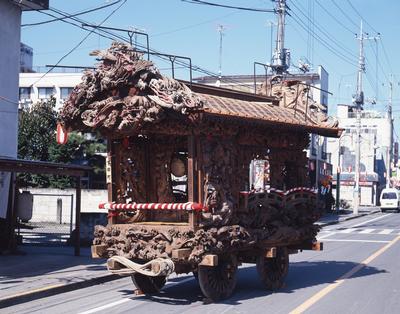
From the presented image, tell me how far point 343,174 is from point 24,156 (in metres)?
54.1

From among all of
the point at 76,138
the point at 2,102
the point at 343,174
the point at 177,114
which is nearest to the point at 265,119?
the point at 177,114

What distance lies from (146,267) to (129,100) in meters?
2.64

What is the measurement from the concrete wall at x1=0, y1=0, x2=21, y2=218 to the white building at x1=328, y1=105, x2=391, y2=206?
5275 centimetres

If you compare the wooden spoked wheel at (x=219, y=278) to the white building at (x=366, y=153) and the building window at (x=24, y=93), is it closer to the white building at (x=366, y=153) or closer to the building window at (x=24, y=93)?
the building window at (x=24, y=93)

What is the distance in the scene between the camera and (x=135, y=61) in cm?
1035

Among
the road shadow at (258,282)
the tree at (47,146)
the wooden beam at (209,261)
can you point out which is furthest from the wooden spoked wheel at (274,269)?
the tree at (47,146)

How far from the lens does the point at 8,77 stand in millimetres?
19094

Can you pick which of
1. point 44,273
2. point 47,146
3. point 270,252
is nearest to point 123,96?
point 270,252

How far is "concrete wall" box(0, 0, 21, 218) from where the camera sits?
1875 centimetres

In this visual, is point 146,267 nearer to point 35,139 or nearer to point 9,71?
point 9,71

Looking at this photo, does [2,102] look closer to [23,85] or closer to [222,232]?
[222,232]

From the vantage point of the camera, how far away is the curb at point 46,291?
1069 centimetres

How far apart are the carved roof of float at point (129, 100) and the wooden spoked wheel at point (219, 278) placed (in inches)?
94.6

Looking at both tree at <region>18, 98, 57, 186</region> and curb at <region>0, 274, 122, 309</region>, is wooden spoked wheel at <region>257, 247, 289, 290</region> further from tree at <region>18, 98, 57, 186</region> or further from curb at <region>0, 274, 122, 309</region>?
tree at <region>18, 98, 57, 186</region>
